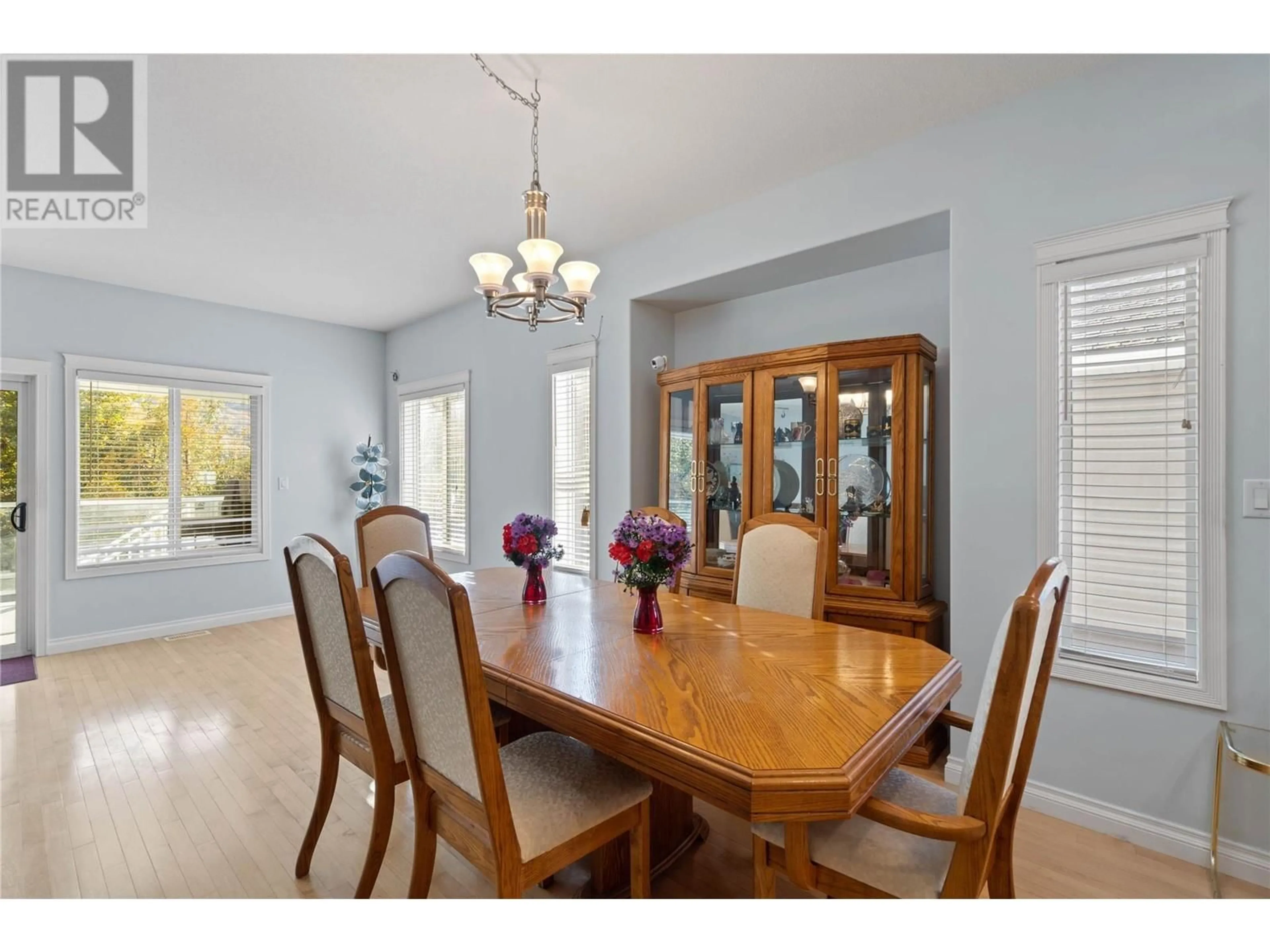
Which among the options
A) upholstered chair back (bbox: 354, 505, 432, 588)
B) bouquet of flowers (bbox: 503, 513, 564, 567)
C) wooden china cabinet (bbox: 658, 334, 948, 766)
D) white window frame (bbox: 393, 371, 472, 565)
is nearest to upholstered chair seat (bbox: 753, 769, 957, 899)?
bouquet of flowers (bbox: 503, 513, 564, 567)

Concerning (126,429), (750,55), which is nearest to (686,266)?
(750,55)

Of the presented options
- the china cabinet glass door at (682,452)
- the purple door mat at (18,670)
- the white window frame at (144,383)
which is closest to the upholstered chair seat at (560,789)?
the china cabinet glass door at (682,452)

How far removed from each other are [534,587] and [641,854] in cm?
106

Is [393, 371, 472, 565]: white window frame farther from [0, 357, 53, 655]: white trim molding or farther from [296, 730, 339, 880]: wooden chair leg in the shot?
[296, 730, 339, 880]: wooden chair leg

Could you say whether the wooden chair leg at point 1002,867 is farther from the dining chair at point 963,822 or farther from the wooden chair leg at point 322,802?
the wooden chair leg at point 322,802

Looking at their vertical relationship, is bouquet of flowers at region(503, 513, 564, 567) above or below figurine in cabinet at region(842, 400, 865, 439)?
below

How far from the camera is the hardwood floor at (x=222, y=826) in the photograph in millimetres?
1793

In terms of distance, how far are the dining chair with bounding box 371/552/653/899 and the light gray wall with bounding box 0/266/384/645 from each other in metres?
4.47

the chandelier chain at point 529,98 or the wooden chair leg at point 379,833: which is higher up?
the chandelier chain at point 529,98

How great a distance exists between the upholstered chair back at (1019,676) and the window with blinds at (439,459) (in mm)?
4387

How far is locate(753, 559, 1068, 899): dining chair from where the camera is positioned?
1.04m

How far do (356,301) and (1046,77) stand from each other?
15.3 feet
